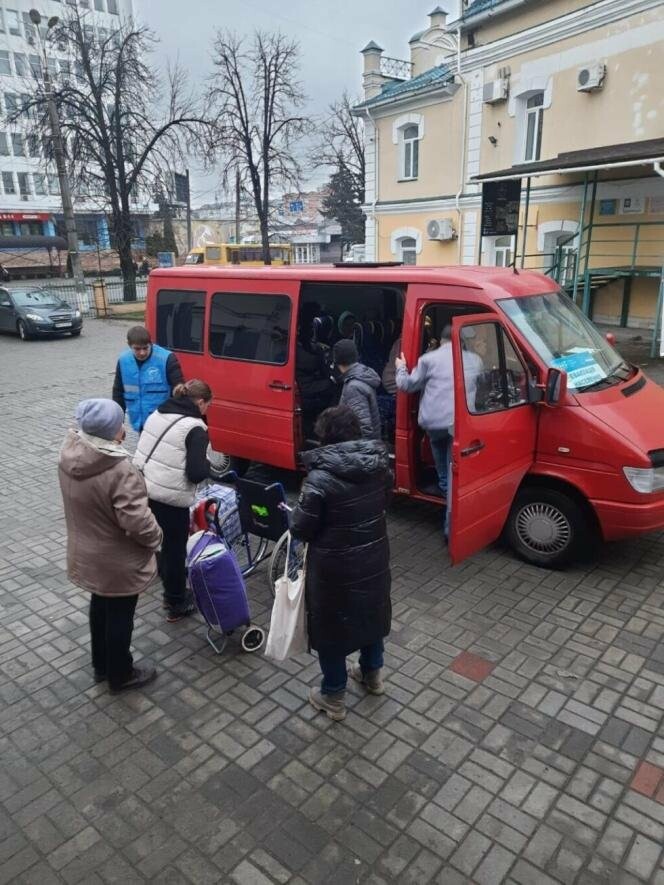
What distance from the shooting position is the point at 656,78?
13883mm

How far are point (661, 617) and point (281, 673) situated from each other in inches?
109

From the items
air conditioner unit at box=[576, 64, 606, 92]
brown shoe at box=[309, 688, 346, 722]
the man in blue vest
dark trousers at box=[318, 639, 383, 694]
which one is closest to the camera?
dark trousers at box=[318, 639, 383, 694]

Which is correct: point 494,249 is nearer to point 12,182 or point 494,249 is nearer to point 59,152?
point 59,152

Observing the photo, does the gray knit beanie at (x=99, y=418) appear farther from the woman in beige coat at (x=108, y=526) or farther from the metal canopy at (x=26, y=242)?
the metal canopy at (x=26, y=242)

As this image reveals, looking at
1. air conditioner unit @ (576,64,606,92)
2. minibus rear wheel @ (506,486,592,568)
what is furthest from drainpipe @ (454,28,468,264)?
minibus rear wheel @ (506,486,592,568)

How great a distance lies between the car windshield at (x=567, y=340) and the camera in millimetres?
5066

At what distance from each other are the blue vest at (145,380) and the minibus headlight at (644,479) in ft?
13.1

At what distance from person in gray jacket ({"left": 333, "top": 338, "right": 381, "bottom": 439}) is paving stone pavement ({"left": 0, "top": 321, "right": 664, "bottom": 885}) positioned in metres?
1.33

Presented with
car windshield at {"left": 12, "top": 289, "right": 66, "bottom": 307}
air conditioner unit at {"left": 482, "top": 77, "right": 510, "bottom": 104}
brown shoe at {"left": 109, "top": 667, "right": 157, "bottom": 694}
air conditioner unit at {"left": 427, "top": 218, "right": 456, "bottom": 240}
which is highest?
air conditioner unit at {"left": 482, "top": 77, "right": 510, "bottom": 104}

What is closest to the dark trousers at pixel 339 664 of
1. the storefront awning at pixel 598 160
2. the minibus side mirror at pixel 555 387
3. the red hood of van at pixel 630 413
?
the minibus side mirror at pixel 555 387

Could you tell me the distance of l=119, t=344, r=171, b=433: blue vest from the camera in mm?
5738

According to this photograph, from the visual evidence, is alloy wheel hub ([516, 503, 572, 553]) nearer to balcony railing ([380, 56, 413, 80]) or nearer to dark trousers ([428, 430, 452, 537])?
dark trousers ([428, 430, 452, 537])

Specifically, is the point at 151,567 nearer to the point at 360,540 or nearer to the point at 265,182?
the point at 360,540

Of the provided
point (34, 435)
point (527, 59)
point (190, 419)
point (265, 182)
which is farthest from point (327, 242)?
point (190, 419)
